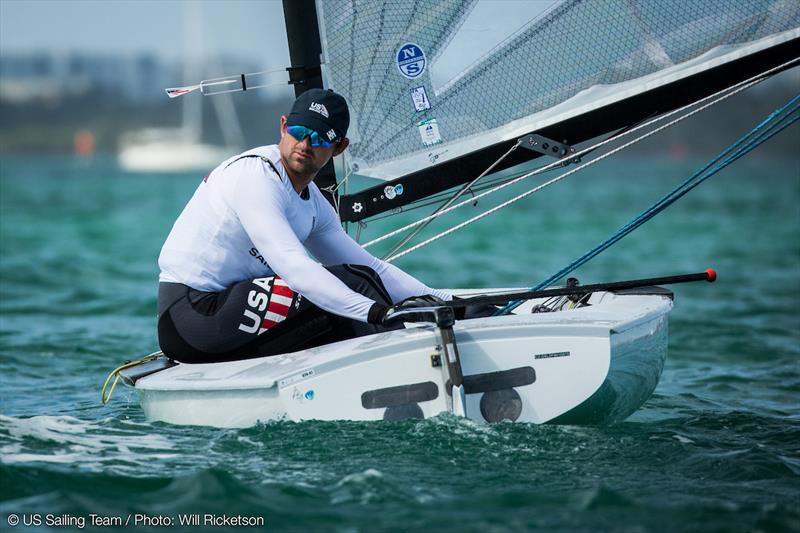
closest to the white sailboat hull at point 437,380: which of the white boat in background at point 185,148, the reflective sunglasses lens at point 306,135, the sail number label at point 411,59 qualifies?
the reflective sunglasses lens at point 306,135

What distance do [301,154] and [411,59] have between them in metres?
0.95

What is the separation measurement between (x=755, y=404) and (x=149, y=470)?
2.87 m

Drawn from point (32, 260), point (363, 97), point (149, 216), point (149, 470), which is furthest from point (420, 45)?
point (149, 216)

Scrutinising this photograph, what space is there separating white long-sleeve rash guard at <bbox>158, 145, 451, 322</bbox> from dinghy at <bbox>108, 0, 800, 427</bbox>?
0.81 ft

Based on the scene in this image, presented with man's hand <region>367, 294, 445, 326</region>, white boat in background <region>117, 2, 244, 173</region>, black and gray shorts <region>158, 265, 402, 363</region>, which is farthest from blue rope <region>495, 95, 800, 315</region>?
white boat in background <region>117, 2, 244, 173</region>

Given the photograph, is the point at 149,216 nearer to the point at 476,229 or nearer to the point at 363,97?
the point at 476,229

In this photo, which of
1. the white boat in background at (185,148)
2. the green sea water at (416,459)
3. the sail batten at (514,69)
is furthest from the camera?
the white boat in background at (185,148)

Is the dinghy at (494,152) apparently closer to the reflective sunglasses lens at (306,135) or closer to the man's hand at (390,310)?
the man's hand at (390,310)

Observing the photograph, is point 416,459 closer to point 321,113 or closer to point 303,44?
point 321,113

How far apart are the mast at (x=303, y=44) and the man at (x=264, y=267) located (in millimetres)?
665

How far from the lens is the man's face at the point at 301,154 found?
12.0ft

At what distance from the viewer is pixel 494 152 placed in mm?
4348

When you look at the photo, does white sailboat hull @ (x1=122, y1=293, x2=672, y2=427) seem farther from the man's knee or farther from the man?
the man's knee

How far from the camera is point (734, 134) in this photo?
74.3 m
